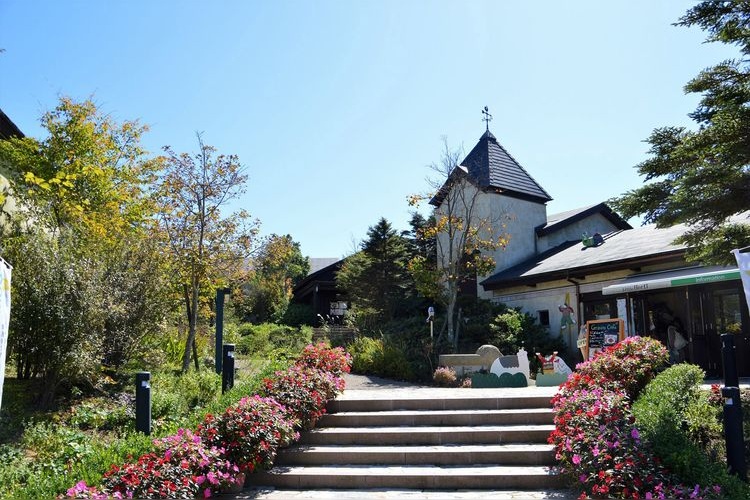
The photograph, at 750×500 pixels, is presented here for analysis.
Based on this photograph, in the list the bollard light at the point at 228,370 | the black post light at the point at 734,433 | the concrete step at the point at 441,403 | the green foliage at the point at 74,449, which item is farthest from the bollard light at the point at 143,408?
the black post light at the point at 734,433

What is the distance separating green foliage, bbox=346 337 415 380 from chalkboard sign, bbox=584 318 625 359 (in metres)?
4.45

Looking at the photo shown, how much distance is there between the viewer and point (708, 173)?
7520 mm

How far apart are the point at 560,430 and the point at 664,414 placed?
1153 mm

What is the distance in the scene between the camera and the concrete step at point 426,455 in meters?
7.02

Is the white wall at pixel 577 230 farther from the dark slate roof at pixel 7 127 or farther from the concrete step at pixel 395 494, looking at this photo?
the dark slate roof at pixel 7 127

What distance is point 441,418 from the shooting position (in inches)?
326

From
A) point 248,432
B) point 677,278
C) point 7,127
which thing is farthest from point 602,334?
point 7,127

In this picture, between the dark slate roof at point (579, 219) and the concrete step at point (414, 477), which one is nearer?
the concrete step at point (414, 477)

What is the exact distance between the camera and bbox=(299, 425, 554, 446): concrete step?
24.9ft

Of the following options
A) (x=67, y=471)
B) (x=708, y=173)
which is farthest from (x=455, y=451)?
(x=708, y=173)

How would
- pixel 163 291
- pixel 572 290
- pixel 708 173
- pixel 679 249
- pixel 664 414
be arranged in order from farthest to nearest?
pixel 572 290, pixel 679 249, pixel 163 291, pixel 708 173, pixel 664 414

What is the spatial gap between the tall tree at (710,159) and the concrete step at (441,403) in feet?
10.2

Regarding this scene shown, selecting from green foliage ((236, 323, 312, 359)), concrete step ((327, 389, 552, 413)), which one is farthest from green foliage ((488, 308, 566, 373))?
concrete step ((327, 389, 552, 413))

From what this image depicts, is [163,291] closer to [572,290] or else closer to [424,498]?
[424,498]
